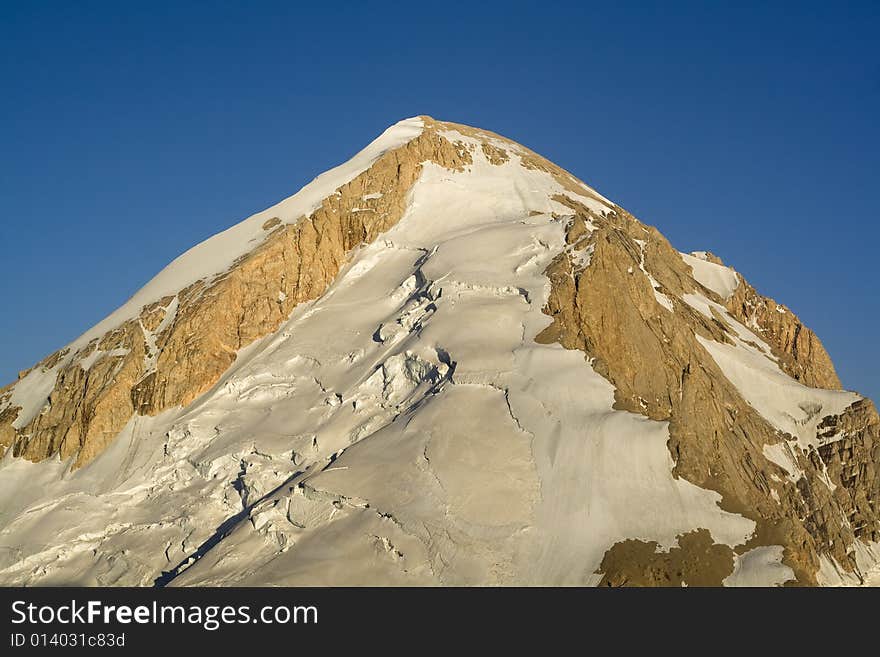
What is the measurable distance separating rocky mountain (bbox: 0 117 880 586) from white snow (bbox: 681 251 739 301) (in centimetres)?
363

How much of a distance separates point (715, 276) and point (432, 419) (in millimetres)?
41233

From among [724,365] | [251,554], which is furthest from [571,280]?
[251,554]

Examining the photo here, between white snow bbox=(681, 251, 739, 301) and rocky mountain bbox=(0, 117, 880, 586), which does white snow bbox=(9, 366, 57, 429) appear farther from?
white snow bbox=(681, 251, 739, 301)

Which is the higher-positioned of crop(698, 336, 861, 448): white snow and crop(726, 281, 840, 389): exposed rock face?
crop(726, 281, 840, 389): exposed rock face

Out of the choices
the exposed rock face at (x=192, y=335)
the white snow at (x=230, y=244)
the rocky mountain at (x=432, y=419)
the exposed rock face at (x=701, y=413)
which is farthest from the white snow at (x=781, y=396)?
the white snow at (x=230, y=244)

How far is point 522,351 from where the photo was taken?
54000mm

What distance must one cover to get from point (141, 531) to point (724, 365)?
37464 millimetres

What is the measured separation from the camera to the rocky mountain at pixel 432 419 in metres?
45.4

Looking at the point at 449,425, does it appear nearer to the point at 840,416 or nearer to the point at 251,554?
the point at 251,554

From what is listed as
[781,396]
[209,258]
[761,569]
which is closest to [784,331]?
[781,396]

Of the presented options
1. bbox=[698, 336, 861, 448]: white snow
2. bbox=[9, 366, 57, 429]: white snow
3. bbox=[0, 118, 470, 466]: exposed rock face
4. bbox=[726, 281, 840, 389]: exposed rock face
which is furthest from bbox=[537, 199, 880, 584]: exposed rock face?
bbox=[9, 366, 57, 429]: white snow

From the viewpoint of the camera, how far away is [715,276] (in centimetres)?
8250

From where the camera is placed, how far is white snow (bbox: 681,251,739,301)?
80.7 meters

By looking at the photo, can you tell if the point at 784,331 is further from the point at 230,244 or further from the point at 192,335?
the point at 192,335
